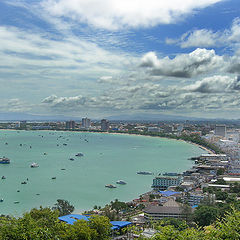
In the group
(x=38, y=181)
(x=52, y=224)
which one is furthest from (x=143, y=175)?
(x=52, y=224)

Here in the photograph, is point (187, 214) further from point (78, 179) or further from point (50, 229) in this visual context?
point (78, 179)

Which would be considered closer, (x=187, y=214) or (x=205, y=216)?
(x=205, y=216)

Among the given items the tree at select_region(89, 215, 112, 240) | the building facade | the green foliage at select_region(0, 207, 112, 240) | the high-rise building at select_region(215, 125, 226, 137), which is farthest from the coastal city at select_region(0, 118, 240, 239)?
the high-rise building at select_region(215, 125, 226, 137)

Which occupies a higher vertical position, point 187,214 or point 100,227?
point 100,227

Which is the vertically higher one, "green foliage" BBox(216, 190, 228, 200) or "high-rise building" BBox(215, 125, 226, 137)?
"high-rise building" BBox(215, 125, 226, 137)

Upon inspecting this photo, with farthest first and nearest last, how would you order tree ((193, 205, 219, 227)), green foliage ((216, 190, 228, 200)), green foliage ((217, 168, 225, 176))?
green foliage ((217, 168, 225, 176)), green foliage ((216, 190, 228, 200)), tree ((193, 205, 219, 227))

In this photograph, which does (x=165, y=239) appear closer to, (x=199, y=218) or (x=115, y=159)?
(x=199, y=218)

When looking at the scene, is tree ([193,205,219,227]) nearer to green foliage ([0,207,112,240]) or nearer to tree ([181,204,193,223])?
tree ([181,204,193,223])

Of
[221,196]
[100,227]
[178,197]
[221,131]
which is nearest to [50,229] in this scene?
[100,227]
